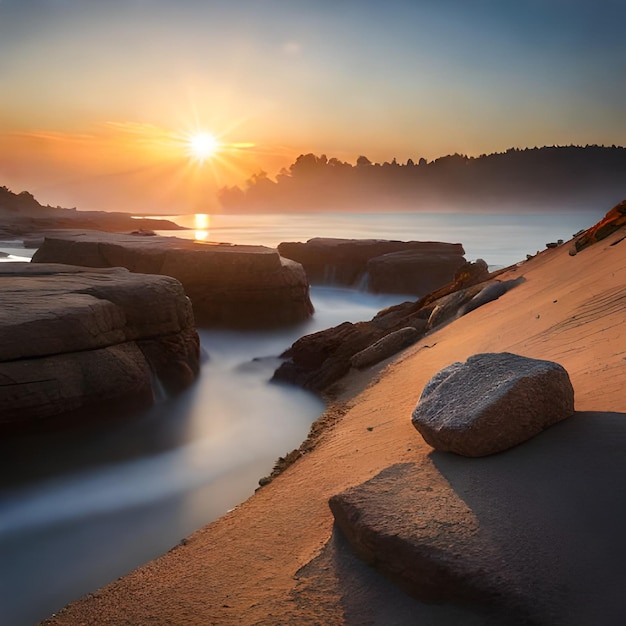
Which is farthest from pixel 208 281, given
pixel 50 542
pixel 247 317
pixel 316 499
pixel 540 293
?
pixel 316 499

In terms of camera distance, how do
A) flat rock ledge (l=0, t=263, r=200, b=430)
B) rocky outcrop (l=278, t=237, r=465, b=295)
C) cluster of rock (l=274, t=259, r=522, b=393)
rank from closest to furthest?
1. flat rock ledge (l=0, t=263, r=200, b=430)
2. cluster of rock (l=274, t=259, r=522, b=393)
3. rocky outcrop (l=278, t=237, r=465, b=295)

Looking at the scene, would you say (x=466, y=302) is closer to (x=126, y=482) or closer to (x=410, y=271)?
(x=126, y=482)

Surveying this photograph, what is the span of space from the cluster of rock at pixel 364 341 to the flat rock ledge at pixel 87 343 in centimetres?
178

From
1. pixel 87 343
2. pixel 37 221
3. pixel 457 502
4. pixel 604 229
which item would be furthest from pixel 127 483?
pixel 37 221

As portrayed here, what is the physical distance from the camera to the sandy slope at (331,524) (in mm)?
2820

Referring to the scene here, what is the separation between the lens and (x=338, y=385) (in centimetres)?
848

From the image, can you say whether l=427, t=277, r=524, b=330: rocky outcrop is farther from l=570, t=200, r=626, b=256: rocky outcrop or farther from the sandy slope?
the sandy slope

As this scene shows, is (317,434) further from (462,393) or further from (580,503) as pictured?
(580,503)

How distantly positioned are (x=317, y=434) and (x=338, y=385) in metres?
2.02

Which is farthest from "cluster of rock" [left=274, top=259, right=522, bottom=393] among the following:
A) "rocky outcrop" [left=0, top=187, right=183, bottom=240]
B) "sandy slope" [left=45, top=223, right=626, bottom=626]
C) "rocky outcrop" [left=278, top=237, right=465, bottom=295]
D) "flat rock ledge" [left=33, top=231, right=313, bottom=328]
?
"rocky outcrop" [left=0, top=187, right=183, bottom=240]

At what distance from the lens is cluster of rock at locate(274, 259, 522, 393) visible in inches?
347

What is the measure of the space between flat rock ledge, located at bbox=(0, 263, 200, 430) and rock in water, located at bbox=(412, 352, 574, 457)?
177 inches

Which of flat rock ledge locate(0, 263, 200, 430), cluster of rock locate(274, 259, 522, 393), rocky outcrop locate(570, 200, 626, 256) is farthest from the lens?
rocky outcrop locate(570, 200, 626, 256)

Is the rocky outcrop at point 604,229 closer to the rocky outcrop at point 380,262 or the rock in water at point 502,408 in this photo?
the rock in water at point 502,408
